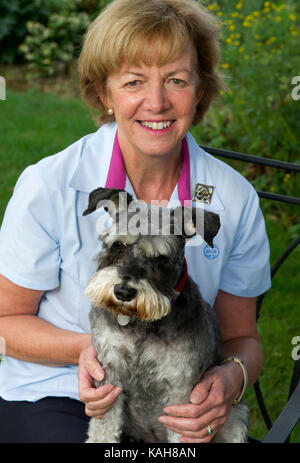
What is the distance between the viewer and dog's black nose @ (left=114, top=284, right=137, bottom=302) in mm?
2135

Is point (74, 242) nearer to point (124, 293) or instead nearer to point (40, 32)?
point (124, 293)

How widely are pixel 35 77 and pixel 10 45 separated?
0.75 metres

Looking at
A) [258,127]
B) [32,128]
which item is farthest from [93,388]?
[32,128]

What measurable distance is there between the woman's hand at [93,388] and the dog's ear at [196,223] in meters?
0.62

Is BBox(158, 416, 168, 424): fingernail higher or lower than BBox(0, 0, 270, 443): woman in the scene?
A: lower

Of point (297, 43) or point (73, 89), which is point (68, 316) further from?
point (73, 89)

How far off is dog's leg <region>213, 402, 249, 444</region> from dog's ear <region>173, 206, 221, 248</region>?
87 centimetres

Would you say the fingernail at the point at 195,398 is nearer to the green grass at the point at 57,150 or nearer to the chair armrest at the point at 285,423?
the chair armrest at the point at 285,423

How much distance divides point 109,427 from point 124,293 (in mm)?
759

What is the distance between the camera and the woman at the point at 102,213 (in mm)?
2674

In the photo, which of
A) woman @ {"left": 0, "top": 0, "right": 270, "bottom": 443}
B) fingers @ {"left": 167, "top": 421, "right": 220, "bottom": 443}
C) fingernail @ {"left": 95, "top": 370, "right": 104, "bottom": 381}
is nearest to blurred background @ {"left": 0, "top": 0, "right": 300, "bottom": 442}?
woman @ {"left": 0, "top": 0, "right": 270, "bottom": 443}

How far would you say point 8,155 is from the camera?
7.43 meters

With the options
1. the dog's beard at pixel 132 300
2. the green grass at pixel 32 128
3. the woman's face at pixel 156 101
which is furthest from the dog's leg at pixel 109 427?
the green grass at pixel 32 128

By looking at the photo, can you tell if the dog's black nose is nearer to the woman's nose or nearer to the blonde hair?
the woman's nose
